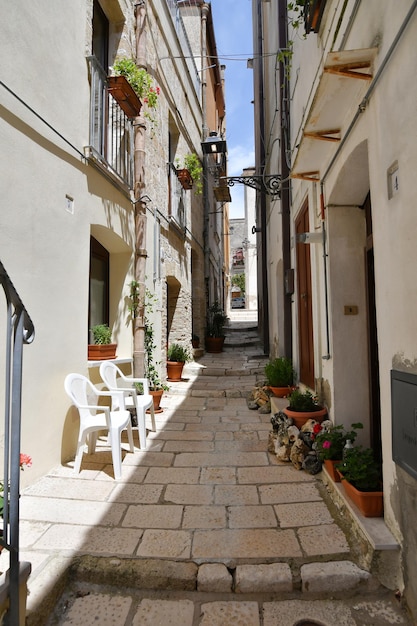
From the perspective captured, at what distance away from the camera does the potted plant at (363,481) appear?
223 centimetres

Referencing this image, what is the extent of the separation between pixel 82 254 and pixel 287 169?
12.2 ft

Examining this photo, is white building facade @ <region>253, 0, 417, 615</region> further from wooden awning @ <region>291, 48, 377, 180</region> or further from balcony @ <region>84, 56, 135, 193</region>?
balcony @ <region>84, 56, 135, 193</region>

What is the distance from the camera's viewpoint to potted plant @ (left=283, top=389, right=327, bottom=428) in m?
3.65

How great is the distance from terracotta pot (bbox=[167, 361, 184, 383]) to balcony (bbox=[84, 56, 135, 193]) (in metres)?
3.27

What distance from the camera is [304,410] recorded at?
377cm

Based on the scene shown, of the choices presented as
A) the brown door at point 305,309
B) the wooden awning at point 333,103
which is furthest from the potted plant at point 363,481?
the wooden awning at point 333,103

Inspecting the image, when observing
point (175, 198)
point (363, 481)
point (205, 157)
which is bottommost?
point (363, 481)

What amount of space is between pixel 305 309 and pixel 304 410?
1584 mm

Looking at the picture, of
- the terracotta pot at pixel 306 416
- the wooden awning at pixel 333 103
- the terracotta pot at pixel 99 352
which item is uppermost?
the wooden awning at pixel 333 103

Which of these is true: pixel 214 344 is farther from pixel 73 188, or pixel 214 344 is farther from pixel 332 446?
pixel 332 446

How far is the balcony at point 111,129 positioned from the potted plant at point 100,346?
186 centimetres

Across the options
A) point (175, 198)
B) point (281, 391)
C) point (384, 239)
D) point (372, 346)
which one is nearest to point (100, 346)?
point (281, 391)

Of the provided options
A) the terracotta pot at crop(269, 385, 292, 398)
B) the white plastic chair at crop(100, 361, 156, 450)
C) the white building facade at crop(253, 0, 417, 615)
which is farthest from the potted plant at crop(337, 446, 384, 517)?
the terracotta pot at crop(269, 385, 292, 398)

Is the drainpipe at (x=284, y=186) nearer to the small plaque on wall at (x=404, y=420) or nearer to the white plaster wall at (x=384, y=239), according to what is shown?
the white plaster wall at (x=384, y=239)
